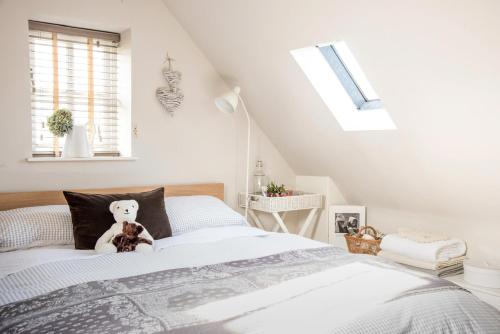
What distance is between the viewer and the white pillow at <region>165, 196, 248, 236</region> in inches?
109

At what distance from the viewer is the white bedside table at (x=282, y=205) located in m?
3.46

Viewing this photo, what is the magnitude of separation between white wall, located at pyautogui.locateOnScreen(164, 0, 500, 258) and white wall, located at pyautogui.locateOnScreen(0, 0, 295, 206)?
161 mm

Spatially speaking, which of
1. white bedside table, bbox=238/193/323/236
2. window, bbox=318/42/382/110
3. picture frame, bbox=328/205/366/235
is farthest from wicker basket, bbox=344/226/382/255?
window, bbox=318/42/382/110

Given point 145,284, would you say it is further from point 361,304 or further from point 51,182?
point 51,182

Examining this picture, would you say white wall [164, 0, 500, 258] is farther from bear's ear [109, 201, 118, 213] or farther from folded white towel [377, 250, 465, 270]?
bear's ear [109, 201, 118, 213]

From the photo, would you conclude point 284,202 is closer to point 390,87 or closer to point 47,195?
point 390,87

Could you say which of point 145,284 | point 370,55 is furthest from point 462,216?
point 145,284

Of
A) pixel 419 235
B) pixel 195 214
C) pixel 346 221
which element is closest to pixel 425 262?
pixel 419 235

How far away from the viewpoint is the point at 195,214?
286cm

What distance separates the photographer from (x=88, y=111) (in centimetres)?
316

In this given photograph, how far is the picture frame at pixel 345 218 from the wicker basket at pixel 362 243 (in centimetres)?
14

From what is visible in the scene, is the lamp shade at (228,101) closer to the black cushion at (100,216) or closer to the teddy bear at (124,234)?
the black cushion at (100,216)

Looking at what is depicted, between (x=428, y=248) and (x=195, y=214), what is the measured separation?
1.50 metres

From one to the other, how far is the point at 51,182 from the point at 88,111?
0.58 meters
